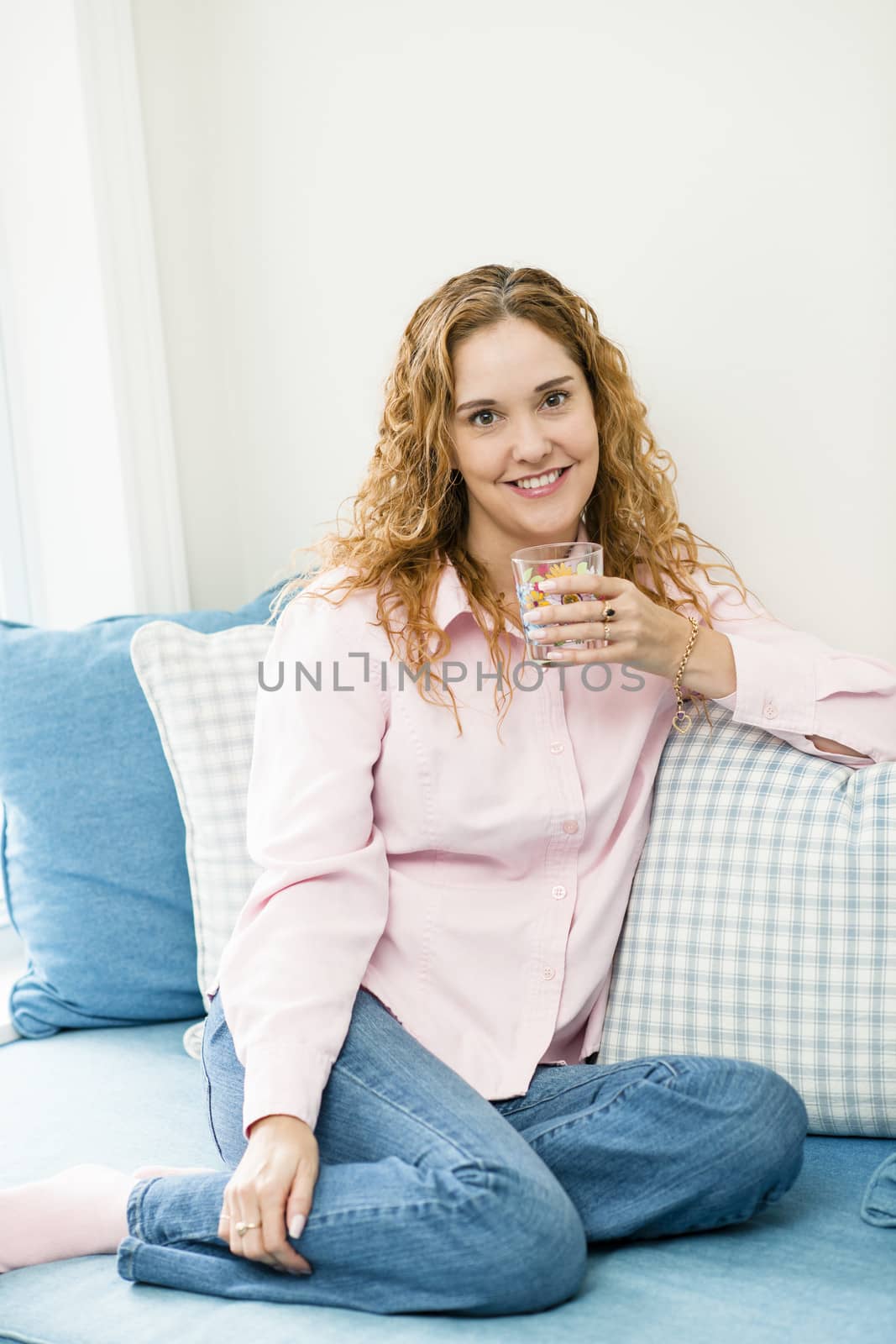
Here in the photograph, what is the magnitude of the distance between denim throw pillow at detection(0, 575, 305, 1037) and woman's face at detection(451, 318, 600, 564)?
0.64 m

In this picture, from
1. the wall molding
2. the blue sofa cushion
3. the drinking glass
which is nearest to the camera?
the blue sofa cushion

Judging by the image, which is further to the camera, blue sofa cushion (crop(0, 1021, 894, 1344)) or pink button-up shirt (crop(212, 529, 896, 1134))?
pink button-up shirt (crop(212, 529, 896, 1134))

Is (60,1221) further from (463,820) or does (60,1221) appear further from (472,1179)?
(463,820)

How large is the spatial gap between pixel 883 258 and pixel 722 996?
3.02 feet

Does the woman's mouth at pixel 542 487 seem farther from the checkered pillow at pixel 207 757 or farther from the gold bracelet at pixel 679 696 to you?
the checkered pillow at pixel 207 757

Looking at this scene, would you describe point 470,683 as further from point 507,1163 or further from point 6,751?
point 6,751

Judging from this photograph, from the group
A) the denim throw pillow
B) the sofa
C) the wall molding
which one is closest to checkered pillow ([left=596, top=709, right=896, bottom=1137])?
the sofa

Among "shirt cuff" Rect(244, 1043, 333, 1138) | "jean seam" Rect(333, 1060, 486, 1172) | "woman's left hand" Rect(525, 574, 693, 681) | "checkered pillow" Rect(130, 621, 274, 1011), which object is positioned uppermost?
"woman's left hand" Rect(525, 574, 693, 681)

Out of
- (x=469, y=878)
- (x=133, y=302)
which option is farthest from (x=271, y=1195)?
(x=133, y=302)

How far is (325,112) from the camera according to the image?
2.06m

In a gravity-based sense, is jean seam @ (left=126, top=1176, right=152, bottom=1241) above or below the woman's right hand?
below

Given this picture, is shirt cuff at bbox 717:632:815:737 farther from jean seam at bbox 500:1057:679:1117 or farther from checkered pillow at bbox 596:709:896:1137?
jean seam at bbox 500:1057:679:1117

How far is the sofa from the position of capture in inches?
44.3

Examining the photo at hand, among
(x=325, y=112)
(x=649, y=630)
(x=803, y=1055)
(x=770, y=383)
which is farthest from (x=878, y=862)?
(x=325, y=112)
